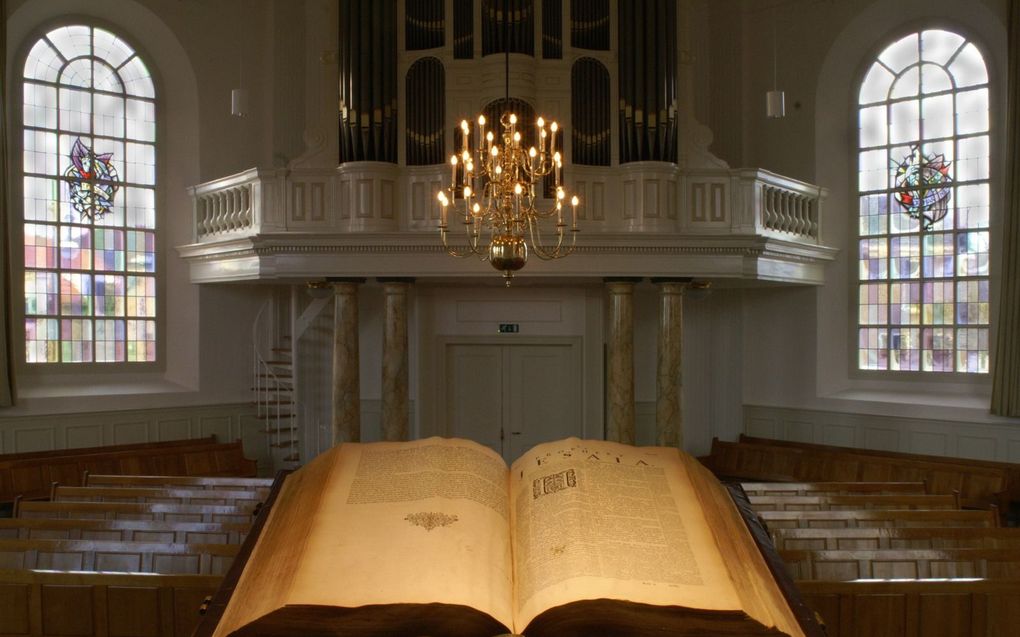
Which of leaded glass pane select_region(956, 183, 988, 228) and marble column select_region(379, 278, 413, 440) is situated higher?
leaded glass pane select_region(956, 183, 988, 228)

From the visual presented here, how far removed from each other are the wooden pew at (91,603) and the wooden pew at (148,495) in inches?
88.0

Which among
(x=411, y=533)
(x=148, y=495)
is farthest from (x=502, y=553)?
(x=148, y=495)

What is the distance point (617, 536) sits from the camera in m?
3.18

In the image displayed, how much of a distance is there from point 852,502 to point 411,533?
14.5ft

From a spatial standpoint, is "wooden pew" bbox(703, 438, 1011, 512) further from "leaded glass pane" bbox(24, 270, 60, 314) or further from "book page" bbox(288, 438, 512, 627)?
"leaded glass pane" bbox(24, 270, 60, 314)

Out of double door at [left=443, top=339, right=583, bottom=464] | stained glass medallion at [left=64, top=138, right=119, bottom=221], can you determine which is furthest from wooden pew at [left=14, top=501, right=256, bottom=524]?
stained glass medallion at [left=64, top=138, right=119, bottom=221]

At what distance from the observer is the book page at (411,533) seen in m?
2.81

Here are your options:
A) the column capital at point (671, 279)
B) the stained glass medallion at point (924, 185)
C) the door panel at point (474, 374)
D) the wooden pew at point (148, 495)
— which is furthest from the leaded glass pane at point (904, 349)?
the wooden pew at point (148, 495)

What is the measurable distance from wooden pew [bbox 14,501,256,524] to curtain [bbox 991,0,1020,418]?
10.1m

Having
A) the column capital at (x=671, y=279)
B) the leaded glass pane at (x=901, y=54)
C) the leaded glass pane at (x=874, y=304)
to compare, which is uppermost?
the leaded glass pane at (x=901, y=54)

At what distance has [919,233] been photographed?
43.4 feet

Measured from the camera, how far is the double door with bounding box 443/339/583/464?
13703 mm

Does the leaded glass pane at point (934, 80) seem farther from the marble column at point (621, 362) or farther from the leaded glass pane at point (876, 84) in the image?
the marble column at point (621, 362)

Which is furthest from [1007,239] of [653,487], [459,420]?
[653,487]
